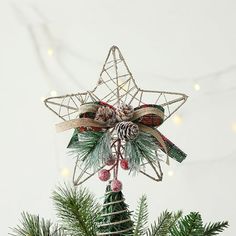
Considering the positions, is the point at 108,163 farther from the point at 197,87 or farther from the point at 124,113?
the point at 197,87

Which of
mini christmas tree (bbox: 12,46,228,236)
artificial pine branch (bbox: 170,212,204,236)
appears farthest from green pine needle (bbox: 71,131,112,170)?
artificial pine branch (bbox: 170,212,204,236)

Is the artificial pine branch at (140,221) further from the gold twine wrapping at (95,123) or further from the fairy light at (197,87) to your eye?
the fairy light at (197,87)

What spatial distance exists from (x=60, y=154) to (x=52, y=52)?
23 cm

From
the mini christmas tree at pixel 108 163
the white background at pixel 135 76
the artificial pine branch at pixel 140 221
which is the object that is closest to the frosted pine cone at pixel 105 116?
the mini christmas tree at pixel 108 163

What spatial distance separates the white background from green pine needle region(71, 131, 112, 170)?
45cm

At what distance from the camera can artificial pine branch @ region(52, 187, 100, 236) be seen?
50cm

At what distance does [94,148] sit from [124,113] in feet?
0.19

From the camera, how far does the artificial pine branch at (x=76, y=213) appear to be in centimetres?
50

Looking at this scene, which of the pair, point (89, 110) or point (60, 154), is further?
point (60, 154)

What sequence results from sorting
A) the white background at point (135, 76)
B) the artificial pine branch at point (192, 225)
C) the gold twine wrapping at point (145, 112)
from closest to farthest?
the artificial pine branch at point (192, 225), the gold twine wrapping at point (145, 112), the white background at point (135, 76)

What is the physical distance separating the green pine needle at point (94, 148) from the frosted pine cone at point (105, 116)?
2 cm

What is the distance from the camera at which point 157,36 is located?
1042 millimetres

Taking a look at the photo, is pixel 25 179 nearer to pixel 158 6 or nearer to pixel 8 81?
pixel 8 81

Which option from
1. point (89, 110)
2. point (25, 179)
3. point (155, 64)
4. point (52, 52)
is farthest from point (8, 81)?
point (89, 110)
